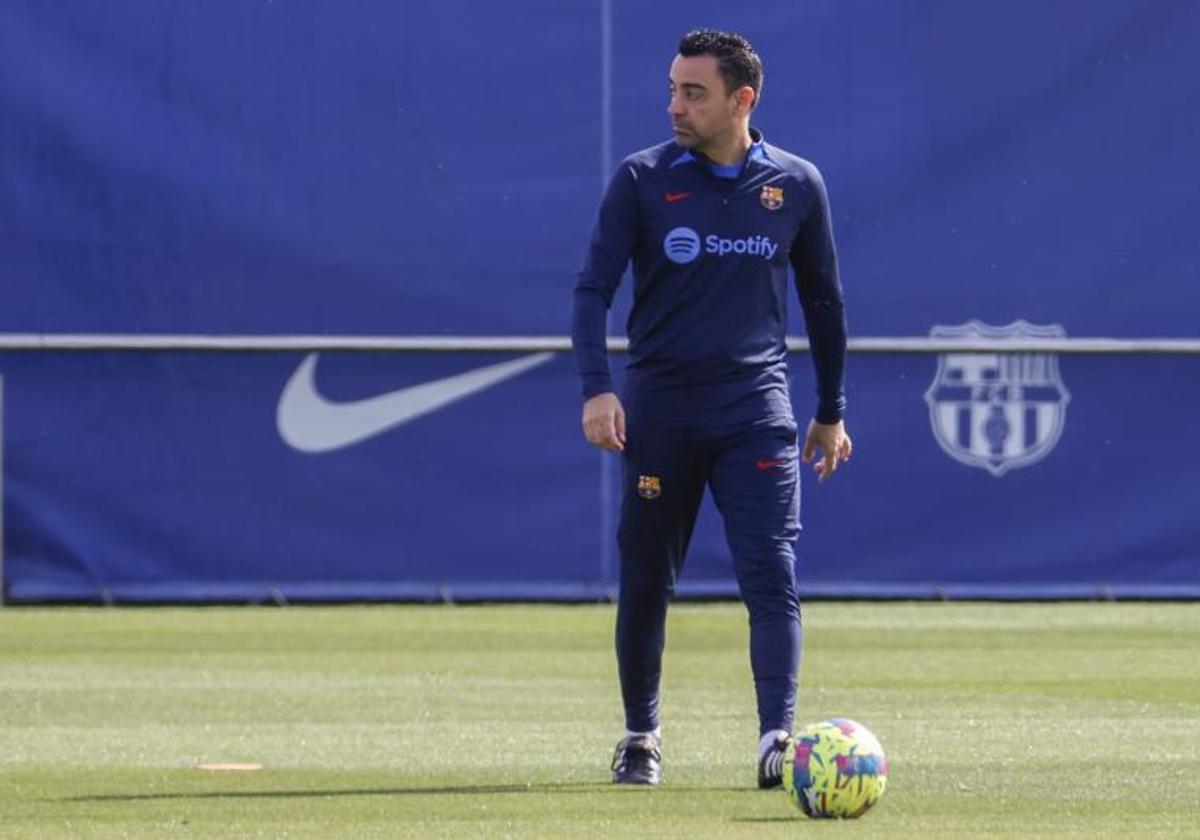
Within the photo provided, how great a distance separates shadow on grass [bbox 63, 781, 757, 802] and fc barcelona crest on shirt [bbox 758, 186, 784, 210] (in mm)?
1606

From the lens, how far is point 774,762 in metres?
7.85

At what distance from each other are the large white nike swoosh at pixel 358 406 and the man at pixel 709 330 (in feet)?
33.4

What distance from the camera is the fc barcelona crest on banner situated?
18.6 meters

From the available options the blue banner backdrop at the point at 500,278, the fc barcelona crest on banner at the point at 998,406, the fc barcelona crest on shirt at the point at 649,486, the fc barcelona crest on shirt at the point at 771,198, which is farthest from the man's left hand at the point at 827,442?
the fc barcelona crest on banner at the point at 998,406

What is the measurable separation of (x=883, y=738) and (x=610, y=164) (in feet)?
29.6

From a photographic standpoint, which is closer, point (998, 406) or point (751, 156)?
point (751, 156)

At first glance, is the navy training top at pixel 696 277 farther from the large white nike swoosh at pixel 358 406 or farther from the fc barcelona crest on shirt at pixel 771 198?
the large white nike swoosh at pixel 358 406

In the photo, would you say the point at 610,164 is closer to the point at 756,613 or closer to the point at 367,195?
the point at 367,195

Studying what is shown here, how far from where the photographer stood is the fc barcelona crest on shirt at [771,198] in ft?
26.8

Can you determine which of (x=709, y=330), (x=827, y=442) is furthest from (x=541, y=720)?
(x=709, y=330)

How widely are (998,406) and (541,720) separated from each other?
28.0ft

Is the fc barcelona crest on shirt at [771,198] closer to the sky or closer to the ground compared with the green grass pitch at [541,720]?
closer to the sky

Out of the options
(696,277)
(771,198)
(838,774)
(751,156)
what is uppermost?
(751,156)

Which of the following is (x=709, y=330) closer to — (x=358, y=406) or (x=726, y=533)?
(x=726, y=533)
